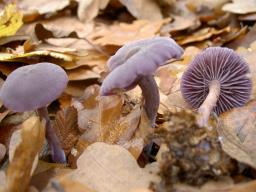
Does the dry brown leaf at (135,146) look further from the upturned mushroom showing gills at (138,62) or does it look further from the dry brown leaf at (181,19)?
the dry brown leaf at (181,19)

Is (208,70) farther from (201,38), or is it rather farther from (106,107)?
(201,38)

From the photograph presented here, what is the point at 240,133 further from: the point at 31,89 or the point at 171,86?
the point at 31,89

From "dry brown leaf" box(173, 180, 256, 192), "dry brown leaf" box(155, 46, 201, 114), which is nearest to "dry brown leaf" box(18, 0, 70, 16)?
"dry brown leaf" box(155, 46, 201, 114)

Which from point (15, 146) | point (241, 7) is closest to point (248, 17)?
point (241, 7)

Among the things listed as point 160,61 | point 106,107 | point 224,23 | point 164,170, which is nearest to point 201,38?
point 224,23

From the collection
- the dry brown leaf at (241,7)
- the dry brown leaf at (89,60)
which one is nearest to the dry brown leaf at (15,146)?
the dry brown leaf at (89,60)

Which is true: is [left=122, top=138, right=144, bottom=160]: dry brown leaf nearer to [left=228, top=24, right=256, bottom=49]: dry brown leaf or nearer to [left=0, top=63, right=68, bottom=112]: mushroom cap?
[left=0, top=63, right=68, bottom=112]: mushroom cap

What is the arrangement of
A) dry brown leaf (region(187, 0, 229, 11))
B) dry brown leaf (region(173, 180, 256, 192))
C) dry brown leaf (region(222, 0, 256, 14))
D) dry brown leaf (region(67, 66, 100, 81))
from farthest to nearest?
dry brown leaf (region(187, 0, 229, 11)) → dry brown leaf (region(222, 0, 256, 14)) → dry brown leaf (region(67, 66, 100, 81)) → dry brown leaf (region(173, 180, 256, 192))
